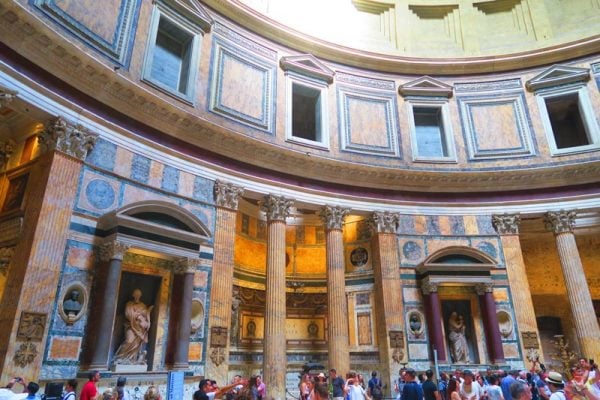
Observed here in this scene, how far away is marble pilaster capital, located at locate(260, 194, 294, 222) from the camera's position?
548 inches

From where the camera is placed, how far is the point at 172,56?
14.0 metres

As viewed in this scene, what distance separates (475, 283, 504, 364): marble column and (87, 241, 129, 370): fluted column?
1144cm

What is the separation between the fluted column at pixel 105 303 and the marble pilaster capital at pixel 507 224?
42.0 ft

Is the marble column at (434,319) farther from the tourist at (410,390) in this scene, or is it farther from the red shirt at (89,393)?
the red shirt at (89,393)

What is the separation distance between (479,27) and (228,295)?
53.9ft

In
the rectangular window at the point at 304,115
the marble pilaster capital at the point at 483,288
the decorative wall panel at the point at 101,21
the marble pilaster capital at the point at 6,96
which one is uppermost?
the rectangular window at the point at 304,115

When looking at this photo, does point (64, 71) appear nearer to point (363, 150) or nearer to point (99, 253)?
point (99, 253)

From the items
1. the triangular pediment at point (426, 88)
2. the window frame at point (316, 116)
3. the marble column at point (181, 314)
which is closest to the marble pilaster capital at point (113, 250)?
the marble column at point (181, 314)

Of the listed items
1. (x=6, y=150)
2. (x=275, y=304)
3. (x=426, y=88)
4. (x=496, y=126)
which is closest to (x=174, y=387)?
(x=275, y=304)

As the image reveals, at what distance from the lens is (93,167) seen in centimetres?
1043

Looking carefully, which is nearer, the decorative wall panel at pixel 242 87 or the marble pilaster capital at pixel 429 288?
the decorative wall panel at pixel 242 87


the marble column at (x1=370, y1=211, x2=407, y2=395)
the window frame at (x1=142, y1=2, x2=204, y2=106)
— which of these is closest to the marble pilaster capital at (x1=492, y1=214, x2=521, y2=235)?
the marble column at (x1=370, y1=211, x2=407, y2=395)

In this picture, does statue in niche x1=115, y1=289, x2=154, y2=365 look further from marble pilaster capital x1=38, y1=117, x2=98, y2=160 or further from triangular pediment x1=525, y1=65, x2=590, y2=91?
triangular pediment x1=525, y1=65, x2=590, y2=91

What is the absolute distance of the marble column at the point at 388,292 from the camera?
538 inches
